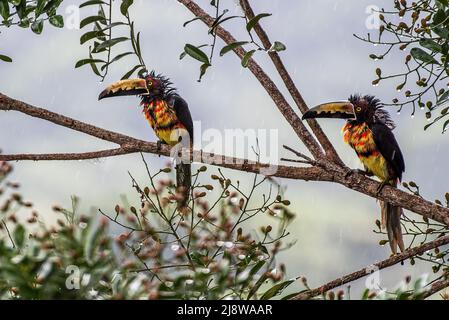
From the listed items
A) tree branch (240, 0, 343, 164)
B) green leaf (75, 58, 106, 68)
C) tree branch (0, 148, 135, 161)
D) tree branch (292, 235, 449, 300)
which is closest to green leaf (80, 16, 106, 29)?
green leaf (75, 58, 106, 68)

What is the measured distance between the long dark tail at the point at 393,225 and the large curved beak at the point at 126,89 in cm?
249

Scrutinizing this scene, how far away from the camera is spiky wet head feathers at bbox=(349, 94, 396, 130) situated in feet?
17.7

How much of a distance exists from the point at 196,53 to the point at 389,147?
6.89ft

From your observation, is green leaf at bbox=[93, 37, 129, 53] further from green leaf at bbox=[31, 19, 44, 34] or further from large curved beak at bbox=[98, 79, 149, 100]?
large curved beak at bbox=[98, 79, 149, 100]

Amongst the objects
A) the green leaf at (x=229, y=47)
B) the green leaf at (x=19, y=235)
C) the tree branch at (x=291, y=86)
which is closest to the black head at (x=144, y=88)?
the tree branch at (x=291, y=86)

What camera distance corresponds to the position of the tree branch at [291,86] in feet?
14.4

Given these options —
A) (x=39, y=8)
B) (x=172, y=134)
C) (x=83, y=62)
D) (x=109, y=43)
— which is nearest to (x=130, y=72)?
(x=83, y=62)

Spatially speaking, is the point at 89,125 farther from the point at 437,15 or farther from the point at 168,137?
the point at 437,15

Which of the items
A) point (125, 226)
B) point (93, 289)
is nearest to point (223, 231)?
point (125, 226)

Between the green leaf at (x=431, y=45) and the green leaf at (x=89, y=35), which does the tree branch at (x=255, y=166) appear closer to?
the green leaf at (x=89, y=35)

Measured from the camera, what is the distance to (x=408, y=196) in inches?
168

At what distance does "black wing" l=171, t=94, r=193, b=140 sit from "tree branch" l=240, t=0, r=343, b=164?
6.64 feet

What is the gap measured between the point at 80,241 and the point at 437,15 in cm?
322

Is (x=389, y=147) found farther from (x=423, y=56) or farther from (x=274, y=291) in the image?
(x=274, y=291)
